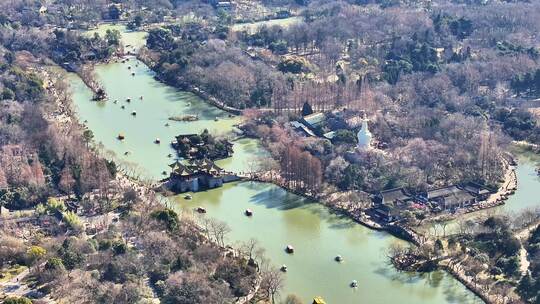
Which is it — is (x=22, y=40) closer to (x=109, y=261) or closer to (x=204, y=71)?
(x=204, y=71)

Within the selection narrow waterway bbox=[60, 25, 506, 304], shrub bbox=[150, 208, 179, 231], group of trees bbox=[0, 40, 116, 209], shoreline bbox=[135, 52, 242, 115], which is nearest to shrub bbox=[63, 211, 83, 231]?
group of trees bbox=[0, 40, 116, 209]

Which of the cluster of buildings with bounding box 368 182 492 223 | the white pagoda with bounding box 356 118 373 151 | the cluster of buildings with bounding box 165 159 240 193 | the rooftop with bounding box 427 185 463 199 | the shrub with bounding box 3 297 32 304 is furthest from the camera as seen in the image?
the white pagoda with bounding box 356 118 373 151

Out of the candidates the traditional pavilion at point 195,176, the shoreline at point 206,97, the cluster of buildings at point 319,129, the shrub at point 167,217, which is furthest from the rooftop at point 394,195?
the shoreline at point 206,97

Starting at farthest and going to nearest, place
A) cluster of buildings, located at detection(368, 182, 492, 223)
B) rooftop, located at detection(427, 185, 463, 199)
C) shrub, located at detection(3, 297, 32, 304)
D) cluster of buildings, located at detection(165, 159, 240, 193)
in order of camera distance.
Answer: cluster of buildings, located at detection(165, 159, 240, 193) → rooftop, located at detection(427, 185, 463, 199) → cluster of buildings, located at detection(368, 182, 492, 223) → shrub, located at detection(3, 297, 32, 304)

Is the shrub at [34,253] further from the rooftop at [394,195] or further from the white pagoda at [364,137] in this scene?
the white pagoda at [364,137]

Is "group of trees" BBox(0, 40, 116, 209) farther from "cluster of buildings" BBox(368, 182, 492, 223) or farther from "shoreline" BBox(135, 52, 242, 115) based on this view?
"cluster of buildings" BBox(368, 182, 492, 223)

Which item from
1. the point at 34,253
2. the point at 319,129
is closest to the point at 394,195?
the point at 319,129

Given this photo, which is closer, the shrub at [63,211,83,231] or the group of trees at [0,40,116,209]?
the shrub at [63,211,83,231]

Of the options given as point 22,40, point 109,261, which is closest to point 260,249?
point 109,261
